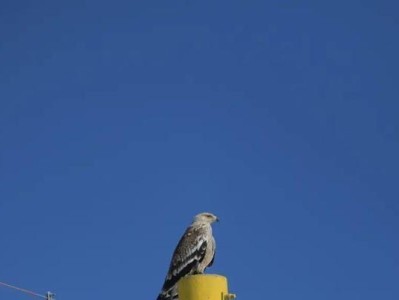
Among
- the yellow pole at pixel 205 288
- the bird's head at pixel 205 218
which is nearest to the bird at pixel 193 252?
the bird's head at pixel 205 218

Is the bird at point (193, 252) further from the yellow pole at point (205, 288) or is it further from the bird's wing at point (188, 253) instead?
the yellow pole at point (205, 288)

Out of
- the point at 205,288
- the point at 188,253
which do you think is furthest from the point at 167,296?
the point at 205,288

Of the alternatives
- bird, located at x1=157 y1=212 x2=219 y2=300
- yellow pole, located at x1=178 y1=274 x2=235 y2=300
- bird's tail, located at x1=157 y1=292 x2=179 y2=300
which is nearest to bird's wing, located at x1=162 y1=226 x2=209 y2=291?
bird, located at x1=157 y1=212 x2=219 y2=300

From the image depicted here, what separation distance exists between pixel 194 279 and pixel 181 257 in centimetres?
462

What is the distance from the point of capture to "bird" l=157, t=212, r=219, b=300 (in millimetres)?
13069

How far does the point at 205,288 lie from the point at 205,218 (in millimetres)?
6100

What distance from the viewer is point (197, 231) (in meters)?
14.2

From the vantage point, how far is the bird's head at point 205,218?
14.7 metres

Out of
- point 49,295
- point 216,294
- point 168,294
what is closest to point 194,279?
point 216,294

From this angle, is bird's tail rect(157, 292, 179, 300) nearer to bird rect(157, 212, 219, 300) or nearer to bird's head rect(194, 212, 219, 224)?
bird rect(157, 212, 219, 300)

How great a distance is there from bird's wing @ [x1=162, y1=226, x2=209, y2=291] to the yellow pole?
3.75 m

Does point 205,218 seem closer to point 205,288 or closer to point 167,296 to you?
point 167,296

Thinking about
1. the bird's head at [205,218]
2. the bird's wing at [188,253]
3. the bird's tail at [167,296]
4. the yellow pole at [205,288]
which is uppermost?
the bird's head at [205,218]

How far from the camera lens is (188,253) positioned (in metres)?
13.4
